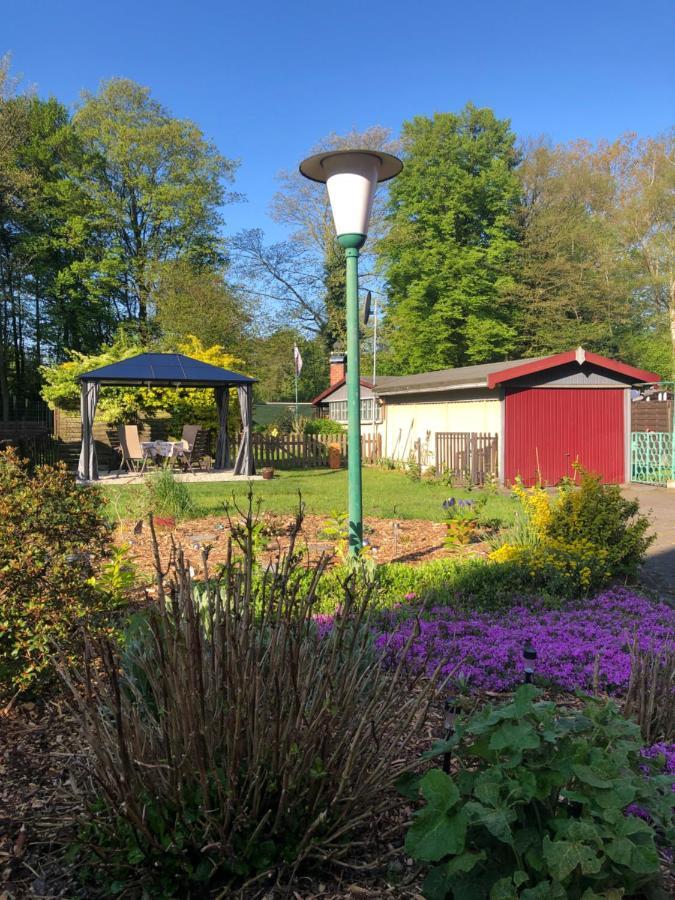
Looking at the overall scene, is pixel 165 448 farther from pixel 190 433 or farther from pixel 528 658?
pixel 528 658

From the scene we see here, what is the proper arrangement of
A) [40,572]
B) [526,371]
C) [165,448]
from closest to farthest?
[40,572] → [526,371] → [165,448]

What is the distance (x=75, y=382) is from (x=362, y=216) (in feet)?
55.3

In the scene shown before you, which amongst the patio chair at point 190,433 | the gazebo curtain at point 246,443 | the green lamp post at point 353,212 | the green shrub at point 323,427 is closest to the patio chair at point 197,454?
the patio chair at point 190,433

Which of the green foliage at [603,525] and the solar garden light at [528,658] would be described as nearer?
the solar garden light at [528,658]

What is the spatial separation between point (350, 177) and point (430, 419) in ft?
45.1

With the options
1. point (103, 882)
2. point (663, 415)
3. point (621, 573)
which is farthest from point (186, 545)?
point (663, 415)

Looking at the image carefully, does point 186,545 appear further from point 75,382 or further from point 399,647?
point 75,382

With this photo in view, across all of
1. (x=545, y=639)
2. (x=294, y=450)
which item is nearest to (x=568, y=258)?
(x=294, y=450)

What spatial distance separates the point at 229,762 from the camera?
70.8 inches

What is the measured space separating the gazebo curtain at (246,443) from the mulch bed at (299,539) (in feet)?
25.3

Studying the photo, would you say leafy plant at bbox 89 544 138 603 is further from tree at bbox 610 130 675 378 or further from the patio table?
tree at bbox 610 130 675 378

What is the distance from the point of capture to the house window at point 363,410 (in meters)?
23.7

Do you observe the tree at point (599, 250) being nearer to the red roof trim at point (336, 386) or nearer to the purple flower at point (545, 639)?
the red roof trim at point (336, 386)

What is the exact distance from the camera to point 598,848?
1.62m
